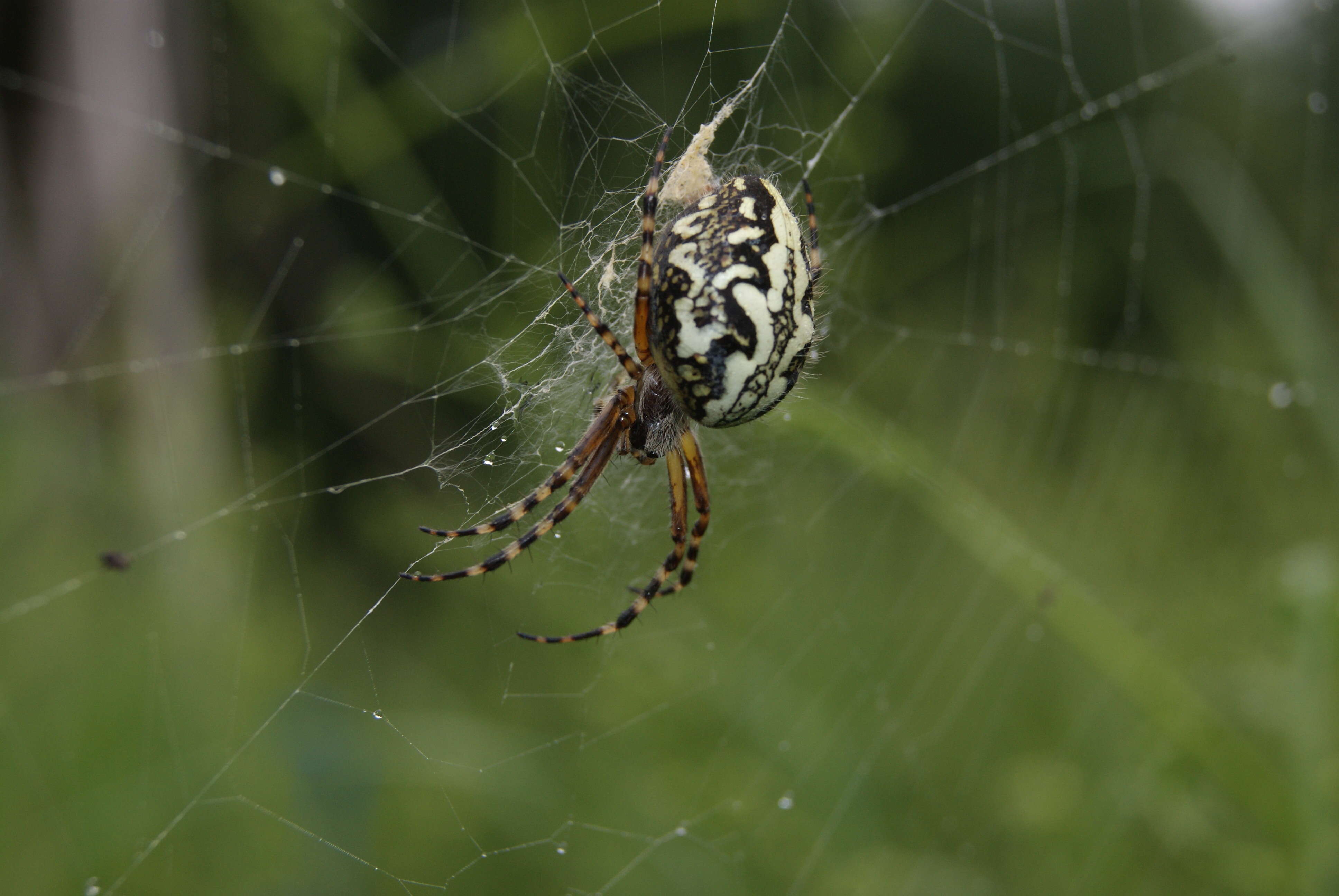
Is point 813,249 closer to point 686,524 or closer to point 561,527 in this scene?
point 686,524

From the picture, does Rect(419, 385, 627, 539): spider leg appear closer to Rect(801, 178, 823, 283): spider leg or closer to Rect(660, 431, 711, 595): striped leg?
Rect(660, 431, 711, 595): striped leg

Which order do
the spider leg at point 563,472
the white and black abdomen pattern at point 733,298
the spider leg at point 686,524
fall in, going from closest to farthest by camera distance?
the white and black abdomen pattern at point 733,298, the spider leg at point 563,472, the spider leg at point 686,524

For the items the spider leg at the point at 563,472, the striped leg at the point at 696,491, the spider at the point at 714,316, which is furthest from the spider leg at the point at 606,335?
the striped leg at the point at 696,491

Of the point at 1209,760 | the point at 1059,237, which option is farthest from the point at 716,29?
the point at 1059,237

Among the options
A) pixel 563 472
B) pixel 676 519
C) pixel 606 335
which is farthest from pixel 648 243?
pixel 676 519

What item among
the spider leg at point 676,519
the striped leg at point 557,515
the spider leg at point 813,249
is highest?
the spider leg at point 813,249

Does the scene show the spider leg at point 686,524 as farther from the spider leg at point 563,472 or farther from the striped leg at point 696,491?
the spider leg at point 563,472

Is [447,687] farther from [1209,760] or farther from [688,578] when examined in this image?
[1209,760]
